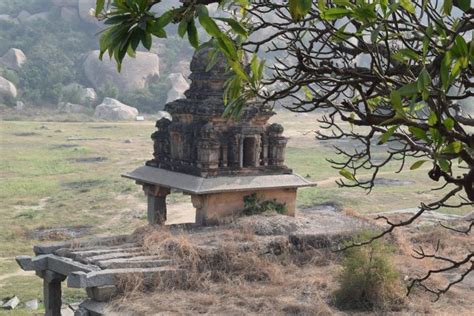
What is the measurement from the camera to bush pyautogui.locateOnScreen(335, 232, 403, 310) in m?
9.21

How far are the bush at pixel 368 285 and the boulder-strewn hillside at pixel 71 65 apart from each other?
3909 centimetres

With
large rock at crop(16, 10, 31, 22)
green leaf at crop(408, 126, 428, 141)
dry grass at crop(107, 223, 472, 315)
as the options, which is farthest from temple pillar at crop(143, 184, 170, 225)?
large rock at crop(16, 10, 31, 22)

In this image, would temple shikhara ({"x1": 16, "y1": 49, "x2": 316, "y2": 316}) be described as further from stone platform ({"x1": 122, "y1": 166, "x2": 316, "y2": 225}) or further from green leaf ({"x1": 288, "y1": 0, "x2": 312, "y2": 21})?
green leaf ({"x1": 288, "y1": 0, "x2": 312, "y2": 21})

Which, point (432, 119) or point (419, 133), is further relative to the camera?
point (432, 119)

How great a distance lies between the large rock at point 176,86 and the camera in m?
55.2

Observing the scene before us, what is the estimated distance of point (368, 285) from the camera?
9.30 m

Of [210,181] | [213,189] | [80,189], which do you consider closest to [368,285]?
[213,189]

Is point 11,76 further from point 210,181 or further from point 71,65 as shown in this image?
point 210,181

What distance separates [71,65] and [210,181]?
51.7m

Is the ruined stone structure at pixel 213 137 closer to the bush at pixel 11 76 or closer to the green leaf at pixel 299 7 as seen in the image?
the green leaf at pixel 299 7

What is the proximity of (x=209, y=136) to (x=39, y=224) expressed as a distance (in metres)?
9.49

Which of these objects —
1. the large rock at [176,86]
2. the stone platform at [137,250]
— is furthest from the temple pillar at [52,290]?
the large rock at [176,86]

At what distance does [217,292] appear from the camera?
9.41m

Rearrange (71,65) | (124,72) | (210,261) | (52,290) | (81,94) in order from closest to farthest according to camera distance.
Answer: (210,261), (52,290), (81,94), (124,72), (71,65)
